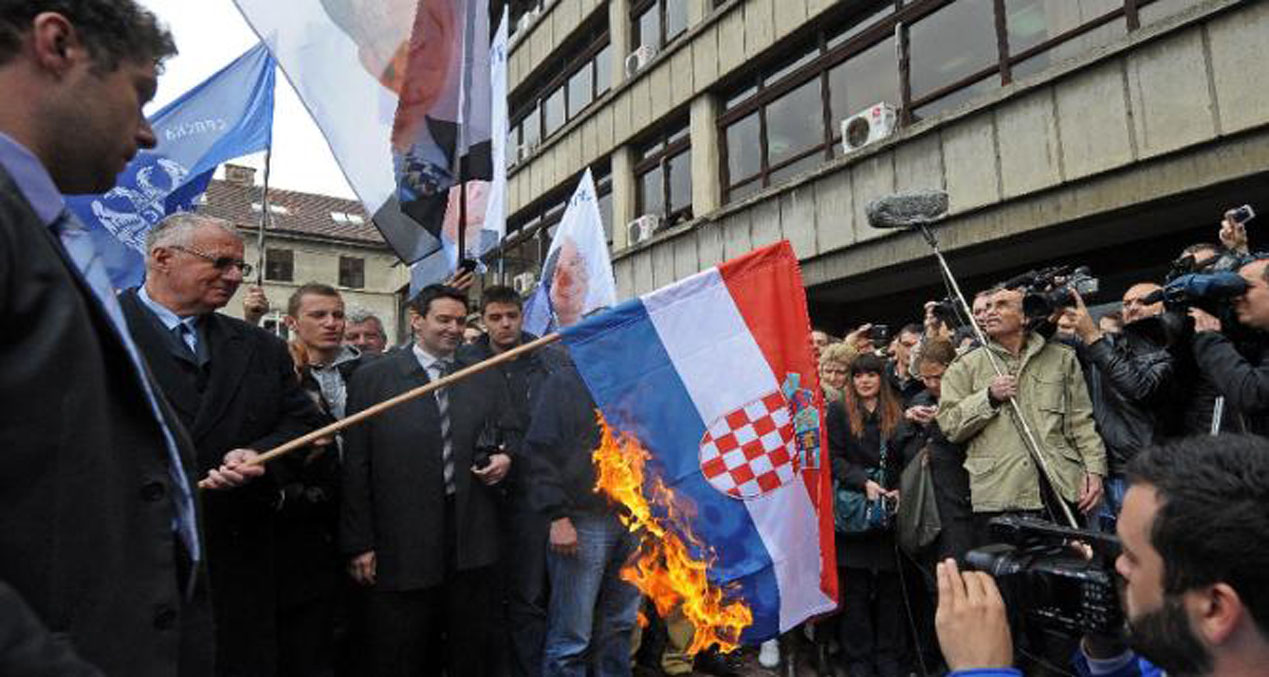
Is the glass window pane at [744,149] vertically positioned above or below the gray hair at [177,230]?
above

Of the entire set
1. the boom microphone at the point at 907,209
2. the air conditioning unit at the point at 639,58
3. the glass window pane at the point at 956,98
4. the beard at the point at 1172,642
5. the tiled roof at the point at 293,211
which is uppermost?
the tiled roof at the point at 293,211

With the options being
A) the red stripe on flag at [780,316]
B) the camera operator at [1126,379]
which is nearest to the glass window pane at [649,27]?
the camera operator at [1126,379]

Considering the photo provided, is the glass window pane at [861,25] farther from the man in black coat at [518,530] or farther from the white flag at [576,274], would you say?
the man in black coat at [518,530]

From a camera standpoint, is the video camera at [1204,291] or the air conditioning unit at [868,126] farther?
the air conditioning unit at [868,126]

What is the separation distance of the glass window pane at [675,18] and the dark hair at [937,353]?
1026cm

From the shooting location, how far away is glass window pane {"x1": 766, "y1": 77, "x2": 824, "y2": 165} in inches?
454

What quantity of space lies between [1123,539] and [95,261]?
77.9 inches

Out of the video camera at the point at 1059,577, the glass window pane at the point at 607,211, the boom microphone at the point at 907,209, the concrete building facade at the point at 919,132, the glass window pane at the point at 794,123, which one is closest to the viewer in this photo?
the video camera at the point at 1059,577

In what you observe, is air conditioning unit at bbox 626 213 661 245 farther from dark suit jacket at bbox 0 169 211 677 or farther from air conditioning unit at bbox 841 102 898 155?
dark suit jacket at bbox 0 169 211 677

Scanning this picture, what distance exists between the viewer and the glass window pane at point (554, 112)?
18375mm

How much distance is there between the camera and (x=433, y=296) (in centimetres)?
414

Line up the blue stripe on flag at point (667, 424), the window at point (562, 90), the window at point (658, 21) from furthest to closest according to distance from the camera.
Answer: the window at point (562, 90) < the window at point (658, 21) < the blue stripe on flag at point (667, 424)

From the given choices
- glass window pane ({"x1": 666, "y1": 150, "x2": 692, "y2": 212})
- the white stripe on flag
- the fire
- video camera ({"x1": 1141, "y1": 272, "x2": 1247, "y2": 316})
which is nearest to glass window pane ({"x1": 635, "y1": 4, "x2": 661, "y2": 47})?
glass window pane ({"x1": 666, "y1": 150, "x2": 692, "y2": 212})

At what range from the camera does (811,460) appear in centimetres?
349
